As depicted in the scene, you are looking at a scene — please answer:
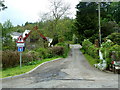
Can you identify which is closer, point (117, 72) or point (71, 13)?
point (117, 72)

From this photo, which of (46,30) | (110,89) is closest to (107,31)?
(46,30)

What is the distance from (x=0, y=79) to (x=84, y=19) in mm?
22429

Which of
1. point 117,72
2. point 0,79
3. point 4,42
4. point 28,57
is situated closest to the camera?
point 0,79

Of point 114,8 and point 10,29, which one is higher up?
point 114,8

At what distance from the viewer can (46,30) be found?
29453 mm

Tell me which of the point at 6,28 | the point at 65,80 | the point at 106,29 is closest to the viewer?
the point at 65,80

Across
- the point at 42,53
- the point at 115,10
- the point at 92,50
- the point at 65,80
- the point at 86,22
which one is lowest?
the point at 65,80

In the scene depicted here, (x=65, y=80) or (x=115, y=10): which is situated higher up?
(x=115, y=10)

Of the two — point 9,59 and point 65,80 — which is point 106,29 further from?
point 65,80

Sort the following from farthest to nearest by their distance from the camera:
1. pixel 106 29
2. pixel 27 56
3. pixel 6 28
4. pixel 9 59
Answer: pixel 106 29, pixel 6 28, pixel 27 56, pixel 9 59

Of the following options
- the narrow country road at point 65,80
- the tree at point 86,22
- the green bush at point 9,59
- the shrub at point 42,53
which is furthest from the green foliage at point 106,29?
the green bush at point 9,59

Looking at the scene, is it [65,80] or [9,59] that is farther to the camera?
[9,59]

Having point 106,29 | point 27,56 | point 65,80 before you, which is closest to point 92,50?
point 27,56

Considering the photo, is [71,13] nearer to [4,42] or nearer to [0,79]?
[4,42]
